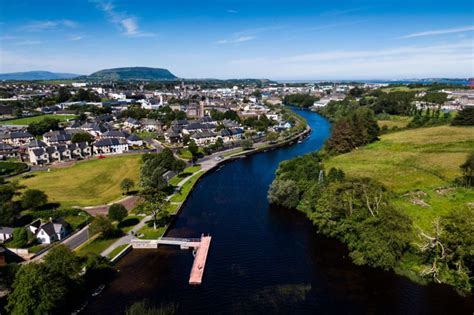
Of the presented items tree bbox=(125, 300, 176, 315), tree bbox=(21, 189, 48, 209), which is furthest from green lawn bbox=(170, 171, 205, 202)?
tree bbox=(125, 300, 176, 315)

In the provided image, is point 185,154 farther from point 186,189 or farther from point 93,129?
point 93,129

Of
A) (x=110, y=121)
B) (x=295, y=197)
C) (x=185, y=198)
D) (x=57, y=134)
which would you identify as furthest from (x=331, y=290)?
(x=110, y=121)

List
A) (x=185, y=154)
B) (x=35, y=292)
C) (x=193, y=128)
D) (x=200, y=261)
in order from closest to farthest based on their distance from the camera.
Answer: (x=35, y=292) → (x=200, y=261) → (x=185, y=154) → (x=193, y=128)

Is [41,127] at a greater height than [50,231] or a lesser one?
greater

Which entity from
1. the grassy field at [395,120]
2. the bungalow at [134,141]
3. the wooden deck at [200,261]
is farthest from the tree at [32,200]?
the grassy field at [395,120]

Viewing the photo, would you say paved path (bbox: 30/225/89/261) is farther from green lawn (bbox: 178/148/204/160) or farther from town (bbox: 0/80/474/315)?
green lawn (bbox: 178/148/204/160)

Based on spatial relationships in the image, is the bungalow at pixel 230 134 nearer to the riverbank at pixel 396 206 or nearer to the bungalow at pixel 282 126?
the bungalow at pixel 282 126

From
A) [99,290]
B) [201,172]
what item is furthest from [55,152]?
[99,290]

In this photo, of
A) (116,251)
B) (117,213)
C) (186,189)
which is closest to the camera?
(116,251)
